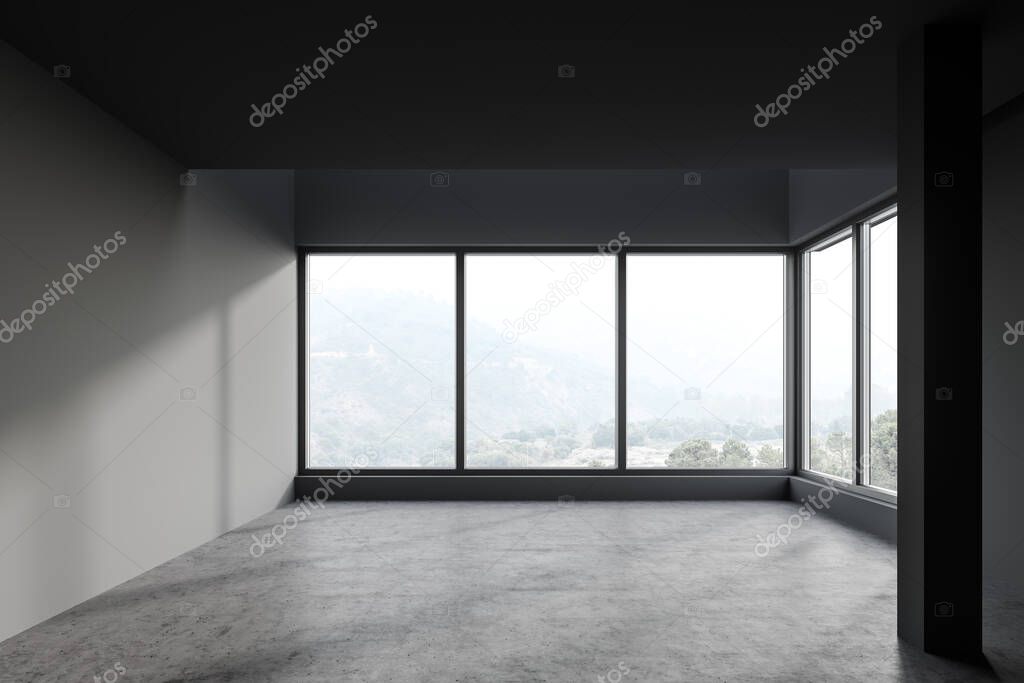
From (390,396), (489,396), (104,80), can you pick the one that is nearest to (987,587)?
(489,396)

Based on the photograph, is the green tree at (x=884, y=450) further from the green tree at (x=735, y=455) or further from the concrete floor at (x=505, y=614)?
the green tree at (x=735, y=455)

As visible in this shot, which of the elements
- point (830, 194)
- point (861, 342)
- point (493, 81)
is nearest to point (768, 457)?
point (861, 342)

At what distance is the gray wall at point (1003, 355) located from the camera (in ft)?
13.1

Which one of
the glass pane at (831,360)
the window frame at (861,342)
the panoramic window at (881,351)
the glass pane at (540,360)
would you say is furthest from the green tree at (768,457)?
the glass pane at (540,360)

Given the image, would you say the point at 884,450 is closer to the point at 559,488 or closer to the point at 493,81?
the point at 559,488

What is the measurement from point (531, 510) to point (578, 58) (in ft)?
13.9

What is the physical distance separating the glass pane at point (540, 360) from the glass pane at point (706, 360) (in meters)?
0.30

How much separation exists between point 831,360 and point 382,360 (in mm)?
4381

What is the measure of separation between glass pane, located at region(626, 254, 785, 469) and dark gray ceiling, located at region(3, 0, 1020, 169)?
232 cm

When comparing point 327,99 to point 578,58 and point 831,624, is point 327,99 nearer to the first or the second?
point 578,58

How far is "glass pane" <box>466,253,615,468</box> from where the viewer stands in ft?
23.5

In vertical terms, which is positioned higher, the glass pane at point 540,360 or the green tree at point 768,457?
the glass pane at point 540,360

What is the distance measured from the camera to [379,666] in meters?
2.96

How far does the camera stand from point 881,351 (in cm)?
552
